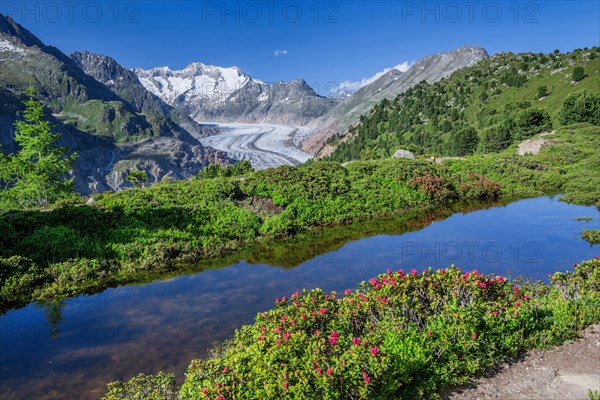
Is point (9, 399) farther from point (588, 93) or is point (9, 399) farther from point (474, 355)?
point (588, 93)

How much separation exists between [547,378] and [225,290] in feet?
39.4

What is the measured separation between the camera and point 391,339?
30.1ft

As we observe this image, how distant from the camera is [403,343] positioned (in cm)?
919

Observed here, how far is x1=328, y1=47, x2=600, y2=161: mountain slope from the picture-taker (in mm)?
76406

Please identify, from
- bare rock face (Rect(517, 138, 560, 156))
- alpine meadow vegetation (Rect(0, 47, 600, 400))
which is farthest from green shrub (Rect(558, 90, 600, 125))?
bare rock face (Rect(517, 138, 560, 156))

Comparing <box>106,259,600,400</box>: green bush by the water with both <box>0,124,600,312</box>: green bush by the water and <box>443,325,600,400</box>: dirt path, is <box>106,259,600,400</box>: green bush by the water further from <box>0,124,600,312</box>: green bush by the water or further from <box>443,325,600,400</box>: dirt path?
<box>0,124,600,312</box>: green bush by the water

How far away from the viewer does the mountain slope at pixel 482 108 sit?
76.4 meters

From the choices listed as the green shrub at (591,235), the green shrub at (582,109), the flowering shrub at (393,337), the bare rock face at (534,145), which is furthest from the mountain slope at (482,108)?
the flowering shrub at (393,337)

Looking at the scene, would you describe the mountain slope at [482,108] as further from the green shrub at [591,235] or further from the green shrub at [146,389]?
the green shrub at [146,389]

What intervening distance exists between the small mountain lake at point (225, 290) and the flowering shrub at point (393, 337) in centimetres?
307

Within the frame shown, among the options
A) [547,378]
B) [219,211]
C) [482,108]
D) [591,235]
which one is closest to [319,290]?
[547,378]

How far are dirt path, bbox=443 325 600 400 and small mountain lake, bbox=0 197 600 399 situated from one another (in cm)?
722

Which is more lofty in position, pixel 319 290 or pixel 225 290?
pixel 319 290

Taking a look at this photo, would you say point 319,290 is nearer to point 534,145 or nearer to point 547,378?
point 547,378
